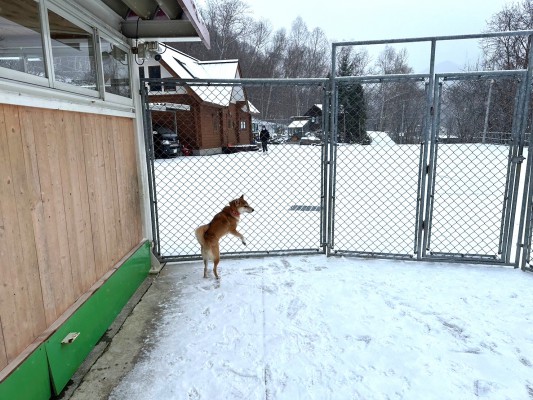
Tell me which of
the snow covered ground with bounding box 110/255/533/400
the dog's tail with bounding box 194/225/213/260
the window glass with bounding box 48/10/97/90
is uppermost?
the window glass with bounding box 48/10/97/90

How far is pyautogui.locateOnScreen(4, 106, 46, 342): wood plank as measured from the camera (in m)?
1.72

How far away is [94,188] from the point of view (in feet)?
8.71

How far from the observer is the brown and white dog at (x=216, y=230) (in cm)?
361

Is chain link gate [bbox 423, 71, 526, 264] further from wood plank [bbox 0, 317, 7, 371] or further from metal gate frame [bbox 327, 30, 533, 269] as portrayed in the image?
wood plank [bbox 0, 317, 7, 371]

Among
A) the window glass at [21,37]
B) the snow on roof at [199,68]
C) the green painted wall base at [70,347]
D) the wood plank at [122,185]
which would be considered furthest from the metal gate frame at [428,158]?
the snow on roof at [199,68]

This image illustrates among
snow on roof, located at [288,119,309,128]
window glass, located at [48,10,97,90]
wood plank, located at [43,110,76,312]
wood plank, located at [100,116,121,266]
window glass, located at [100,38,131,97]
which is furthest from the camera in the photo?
snow on roof, located at [288,119,309,128]

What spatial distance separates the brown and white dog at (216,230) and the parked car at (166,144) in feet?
28.5

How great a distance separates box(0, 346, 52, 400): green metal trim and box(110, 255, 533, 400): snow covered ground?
432 mm

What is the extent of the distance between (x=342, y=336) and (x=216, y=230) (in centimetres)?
172

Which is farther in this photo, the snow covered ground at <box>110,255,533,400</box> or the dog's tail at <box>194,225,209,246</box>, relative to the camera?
the dog's tail at <box>194,225,209,246</box>

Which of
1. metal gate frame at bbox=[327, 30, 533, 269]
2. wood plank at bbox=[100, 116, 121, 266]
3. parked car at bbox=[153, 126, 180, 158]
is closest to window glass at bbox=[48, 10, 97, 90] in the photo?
wood plank at bbox=[100, 116, 121, 266]

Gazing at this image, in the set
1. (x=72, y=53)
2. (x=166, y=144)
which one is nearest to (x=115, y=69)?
(x=72, y=53)

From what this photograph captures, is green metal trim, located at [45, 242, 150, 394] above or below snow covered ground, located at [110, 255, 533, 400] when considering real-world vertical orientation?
above

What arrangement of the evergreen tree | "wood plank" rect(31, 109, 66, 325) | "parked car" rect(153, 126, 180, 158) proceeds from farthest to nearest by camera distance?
"parked car" rect(153, 126, 180, 158) < the evergreen tree < "wood plank" rect(31, 109, 66, 325)
